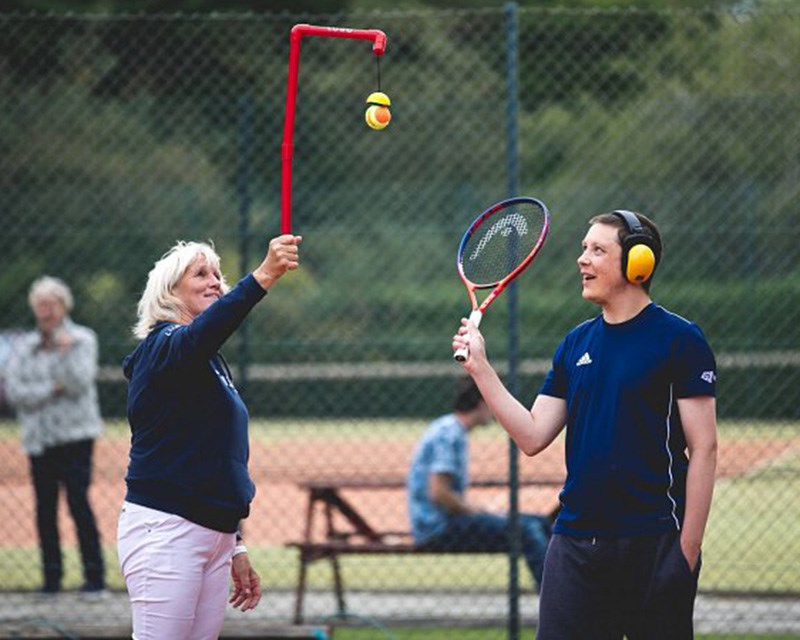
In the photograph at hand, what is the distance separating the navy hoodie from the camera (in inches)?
167

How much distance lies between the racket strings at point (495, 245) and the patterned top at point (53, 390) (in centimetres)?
394

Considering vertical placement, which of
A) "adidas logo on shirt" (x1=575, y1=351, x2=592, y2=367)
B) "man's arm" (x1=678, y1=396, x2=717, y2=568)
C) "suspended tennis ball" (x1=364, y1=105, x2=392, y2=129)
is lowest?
"man's arm" (x1=678, y1=396, x2=717, y2=568)

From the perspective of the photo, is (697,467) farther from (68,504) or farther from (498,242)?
(68,504)

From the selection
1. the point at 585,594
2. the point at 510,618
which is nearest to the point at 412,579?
the point at 510,618

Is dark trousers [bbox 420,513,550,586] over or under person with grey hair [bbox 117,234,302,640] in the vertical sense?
under

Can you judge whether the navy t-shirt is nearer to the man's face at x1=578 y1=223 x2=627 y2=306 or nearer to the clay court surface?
the man's face at x1=578 y1=223 x2=627 y2=306

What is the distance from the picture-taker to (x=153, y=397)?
14.0ft

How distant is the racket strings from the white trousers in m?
1.27

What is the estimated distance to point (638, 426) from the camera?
13.5 ft

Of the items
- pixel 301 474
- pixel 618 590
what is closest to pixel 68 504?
pixel 301 474

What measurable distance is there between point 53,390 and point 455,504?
2.63 metres

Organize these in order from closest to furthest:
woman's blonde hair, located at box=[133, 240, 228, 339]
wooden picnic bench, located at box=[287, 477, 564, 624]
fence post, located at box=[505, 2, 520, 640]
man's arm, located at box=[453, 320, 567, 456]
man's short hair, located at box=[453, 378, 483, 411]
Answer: man's arm, located at box=[453, 320, 567, 456]
woman's blonde hair, located at box=[133, 240, 228, 339]
fence post, located at box=[505, 2, 520, 640]
wooden picnic bench, located at box=[287, 477, 564, 624]
man's short hair, located at box=[453, 378, 483, 411]

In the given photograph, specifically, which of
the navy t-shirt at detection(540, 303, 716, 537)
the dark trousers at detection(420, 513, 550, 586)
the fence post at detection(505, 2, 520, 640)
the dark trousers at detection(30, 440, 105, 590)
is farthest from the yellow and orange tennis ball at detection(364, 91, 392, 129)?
the dark trousers at detection(30, 440, 105, 590)

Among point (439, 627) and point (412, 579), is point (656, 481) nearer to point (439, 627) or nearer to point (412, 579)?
point (439, 627)
